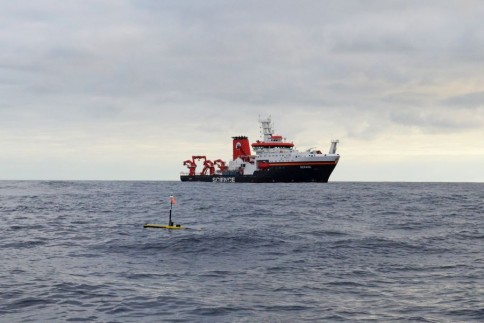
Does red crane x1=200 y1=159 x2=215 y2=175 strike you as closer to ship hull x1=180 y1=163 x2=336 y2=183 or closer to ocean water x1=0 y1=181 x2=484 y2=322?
ship hull x1=180 y1=163 x2=336 y2=183

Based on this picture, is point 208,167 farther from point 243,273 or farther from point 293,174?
point 243,273

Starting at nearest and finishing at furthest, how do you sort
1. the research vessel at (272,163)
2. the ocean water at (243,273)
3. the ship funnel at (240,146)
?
the ocean water at (243,273)
the research vessel at (272,163)
the ship funnel at (240,146)

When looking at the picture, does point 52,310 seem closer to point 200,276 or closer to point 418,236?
point 200,276

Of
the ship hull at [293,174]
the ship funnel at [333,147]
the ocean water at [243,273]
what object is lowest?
the ocean water at [243,273]

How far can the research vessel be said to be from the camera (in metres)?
129

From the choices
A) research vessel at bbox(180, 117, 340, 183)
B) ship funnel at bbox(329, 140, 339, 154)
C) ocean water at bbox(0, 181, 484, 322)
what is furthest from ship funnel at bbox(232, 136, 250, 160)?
ocean water at bbox(0, 181, 484, 322)

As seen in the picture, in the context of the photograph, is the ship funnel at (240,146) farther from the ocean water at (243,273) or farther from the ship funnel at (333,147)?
the ocean water at (243,273)

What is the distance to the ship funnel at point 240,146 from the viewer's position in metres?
159

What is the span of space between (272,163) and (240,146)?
94.8ft

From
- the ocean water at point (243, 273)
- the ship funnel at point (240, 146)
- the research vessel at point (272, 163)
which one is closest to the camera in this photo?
the ocean water at point (243, 273)

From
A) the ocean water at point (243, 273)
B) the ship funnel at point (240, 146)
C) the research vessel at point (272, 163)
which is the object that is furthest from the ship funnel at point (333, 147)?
the ocean water at point (243, 273)

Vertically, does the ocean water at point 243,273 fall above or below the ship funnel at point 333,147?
below

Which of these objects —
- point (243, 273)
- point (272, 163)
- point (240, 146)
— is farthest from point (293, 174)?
point (243, 273)

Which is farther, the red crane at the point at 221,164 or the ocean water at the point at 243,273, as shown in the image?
the red crane at the point at 221,164
